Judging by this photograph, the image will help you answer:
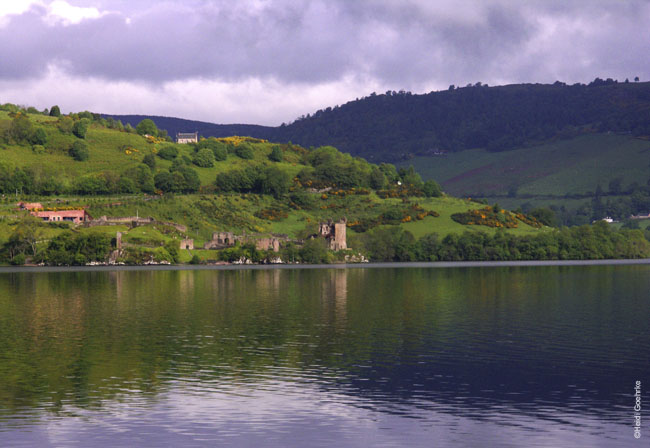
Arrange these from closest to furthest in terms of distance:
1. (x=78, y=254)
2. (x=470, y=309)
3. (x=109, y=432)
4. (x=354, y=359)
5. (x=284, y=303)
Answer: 1. (x=109, y=432)
2. (x=354, y=359)
3. (x=470, y=309)
4. (x=284, y=303)
5. (x=78, y=254)

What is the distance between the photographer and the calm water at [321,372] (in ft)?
101

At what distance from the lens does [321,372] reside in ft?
139

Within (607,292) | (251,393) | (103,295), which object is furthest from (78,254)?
(251,393)

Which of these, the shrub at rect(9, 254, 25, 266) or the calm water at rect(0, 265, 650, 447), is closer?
the calm water at rect(0, 265, 650, 447)

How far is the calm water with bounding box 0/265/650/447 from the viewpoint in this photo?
30.7m

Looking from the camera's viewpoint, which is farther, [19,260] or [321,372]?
[19,260]

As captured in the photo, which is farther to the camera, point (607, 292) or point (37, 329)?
point (607, 292)

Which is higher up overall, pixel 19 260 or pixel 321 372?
pixel 19 260

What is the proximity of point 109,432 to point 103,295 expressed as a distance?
209ft

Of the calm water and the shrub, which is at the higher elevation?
the shrub

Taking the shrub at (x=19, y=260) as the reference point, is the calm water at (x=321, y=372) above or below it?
below

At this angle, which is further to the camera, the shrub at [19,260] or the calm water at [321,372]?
the shrub at [19,260]

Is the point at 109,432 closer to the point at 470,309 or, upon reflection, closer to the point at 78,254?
the point at 470,309

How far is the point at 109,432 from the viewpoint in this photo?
30.4 metres
